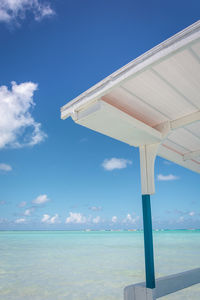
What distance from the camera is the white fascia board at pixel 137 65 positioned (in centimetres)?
151

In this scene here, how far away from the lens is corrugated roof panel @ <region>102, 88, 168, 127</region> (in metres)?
2.21

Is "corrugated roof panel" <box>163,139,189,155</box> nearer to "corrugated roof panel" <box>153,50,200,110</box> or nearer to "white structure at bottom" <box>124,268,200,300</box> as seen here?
"corrugated roof panel" <box>153,50,200,110</box>

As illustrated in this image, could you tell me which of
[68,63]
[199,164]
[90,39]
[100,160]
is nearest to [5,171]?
[100,160]

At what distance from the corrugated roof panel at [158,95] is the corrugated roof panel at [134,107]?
2.3 inches

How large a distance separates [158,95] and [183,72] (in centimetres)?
37

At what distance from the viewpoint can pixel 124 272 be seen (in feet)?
28.4

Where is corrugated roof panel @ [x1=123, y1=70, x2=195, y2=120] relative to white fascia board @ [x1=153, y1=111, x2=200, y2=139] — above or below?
above

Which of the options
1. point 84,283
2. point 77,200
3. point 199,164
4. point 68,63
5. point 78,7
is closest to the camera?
point 199,164

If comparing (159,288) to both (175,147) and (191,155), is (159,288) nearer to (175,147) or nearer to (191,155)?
(175,147)

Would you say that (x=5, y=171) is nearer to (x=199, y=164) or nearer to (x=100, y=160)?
(x=100, y=160)

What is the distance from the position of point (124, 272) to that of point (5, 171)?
66.3 meters

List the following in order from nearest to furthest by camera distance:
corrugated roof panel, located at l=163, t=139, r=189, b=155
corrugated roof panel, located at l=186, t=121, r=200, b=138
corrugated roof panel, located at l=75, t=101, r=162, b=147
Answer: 1. corrugated roof panel, located at l=75, t=101, r=162, b=147
2. corrugated roof panel, located at l=186, t=121, r=200, b=138
3. corrugated roof panel, located at l=163, t=139, r=189, b=155

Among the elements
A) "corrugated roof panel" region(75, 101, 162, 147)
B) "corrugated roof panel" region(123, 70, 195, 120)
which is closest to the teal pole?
"corrugated roof panel" region(75, 101, 162, 147)

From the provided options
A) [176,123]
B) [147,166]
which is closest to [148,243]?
[147,166]
